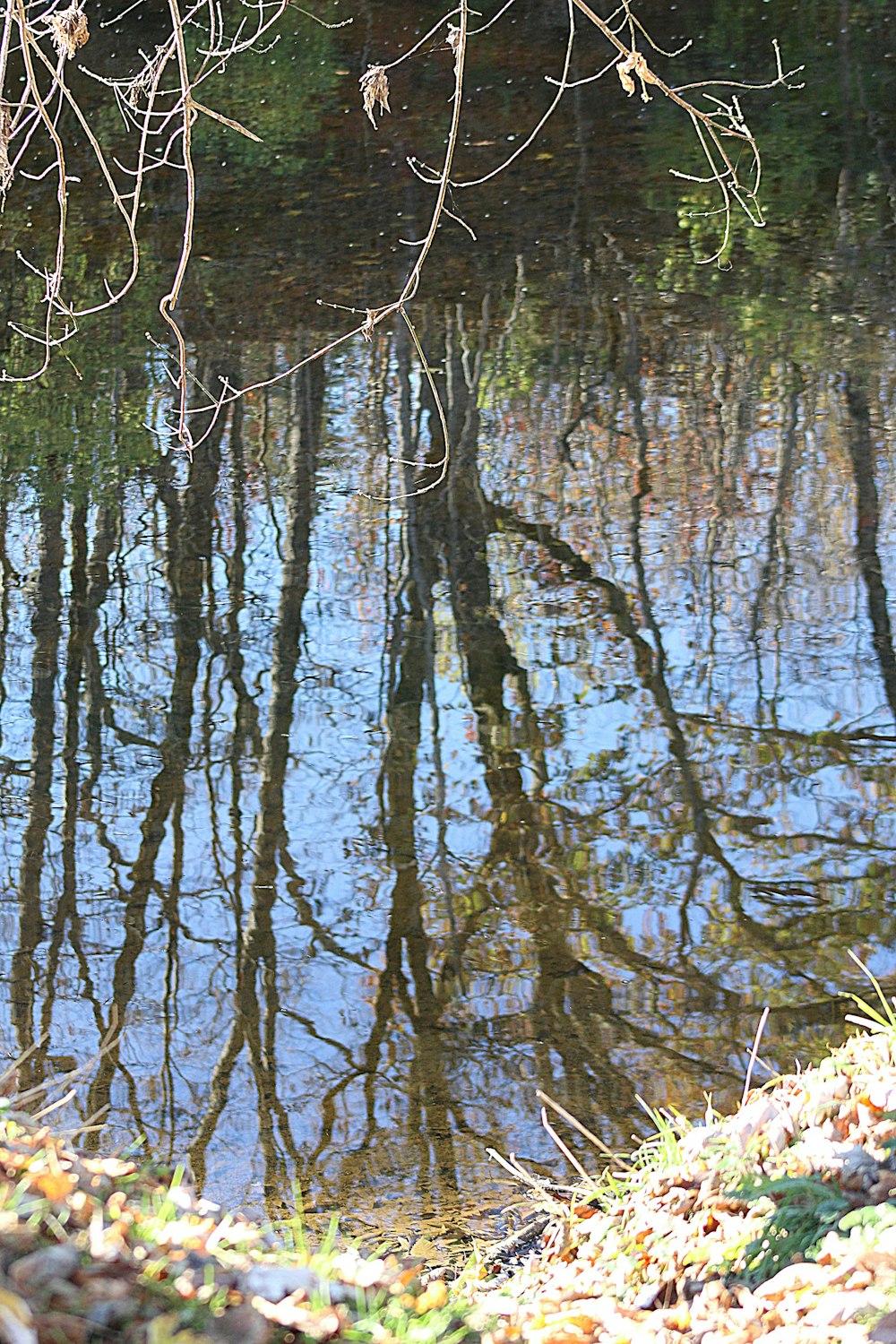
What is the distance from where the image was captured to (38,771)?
435cm

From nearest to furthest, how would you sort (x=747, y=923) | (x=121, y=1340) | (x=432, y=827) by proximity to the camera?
(x=121, y=1340) → (x=747, y=923) → (x=432, y=827)

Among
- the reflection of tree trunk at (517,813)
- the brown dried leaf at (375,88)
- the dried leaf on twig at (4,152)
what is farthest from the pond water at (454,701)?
the brown dried leaf at (375,88)

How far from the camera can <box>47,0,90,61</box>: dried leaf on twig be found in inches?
86.8

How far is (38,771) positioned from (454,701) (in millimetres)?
1406

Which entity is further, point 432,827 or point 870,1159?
point 432,827

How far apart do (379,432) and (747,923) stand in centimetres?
356

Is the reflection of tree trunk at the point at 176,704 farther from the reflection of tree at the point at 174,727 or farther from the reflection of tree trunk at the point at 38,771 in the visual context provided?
the reflection of tree trunk at the point at 38,771

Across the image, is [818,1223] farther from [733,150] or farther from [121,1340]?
[733,150]

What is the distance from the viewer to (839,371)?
6309 millimetres

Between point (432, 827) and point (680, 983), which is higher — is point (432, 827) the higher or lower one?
the higher one

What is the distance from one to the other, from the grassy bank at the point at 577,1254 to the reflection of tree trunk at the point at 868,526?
6.56 ft

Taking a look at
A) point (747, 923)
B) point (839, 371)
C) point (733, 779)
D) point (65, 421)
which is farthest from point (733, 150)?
point (747, 923)

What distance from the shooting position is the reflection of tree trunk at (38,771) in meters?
3.45

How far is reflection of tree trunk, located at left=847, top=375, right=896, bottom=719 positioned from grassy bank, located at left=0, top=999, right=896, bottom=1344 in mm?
1999
